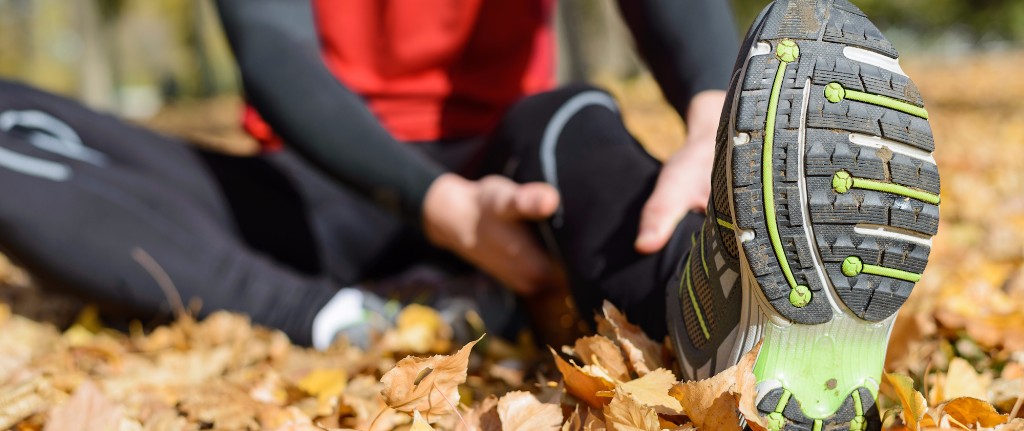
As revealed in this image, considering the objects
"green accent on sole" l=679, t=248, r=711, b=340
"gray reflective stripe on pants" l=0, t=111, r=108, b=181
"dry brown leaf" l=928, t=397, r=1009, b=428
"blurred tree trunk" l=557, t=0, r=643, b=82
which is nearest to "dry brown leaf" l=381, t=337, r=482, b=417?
"green accent on sole" l=679, t=248, r=711, b=340

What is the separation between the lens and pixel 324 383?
3.94 feet

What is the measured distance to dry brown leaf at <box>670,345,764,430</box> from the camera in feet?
2.41

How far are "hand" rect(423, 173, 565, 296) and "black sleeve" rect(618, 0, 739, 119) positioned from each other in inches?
10.8

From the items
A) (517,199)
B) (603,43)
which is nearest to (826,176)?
(517,199)

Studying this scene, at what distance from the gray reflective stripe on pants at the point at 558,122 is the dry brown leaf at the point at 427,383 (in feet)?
1.29

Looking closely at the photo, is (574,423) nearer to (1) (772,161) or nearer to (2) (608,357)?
(2) (608,357)

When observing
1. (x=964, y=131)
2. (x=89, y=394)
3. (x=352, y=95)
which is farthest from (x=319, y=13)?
(x=964, y=131)

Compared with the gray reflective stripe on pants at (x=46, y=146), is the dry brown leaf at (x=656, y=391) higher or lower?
higher

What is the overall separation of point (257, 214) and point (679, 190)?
1113 millimetres

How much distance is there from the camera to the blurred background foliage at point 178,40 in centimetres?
855

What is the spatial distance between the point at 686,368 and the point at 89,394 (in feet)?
2.01

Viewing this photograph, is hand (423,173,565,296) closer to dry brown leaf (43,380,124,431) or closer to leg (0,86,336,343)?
leg (0,86,336,343)

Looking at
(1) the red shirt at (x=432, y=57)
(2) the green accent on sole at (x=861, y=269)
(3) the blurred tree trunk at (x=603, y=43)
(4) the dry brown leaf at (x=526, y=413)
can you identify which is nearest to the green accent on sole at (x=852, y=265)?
(2) the green accent on sole at (x=861, y=269)

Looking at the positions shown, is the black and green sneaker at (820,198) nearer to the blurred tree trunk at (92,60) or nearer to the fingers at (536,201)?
the fingers at (536,201)
